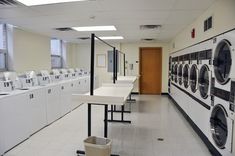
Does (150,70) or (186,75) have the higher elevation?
(150,70)

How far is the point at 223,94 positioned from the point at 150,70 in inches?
266

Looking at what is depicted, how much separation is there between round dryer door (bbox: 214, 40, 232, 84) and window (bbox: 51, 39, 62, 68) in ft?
21.7

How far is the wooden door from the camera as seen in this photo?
930 cm

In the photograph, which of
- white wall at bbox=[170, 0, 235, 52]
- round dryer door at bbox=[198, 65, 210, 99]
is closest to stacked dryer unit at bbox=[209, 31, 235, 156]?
white wall at bbox=[170, 0, 235, 52]

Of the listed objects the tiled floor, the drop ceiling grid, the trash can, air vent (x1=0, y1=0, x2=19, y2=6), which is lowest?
the tiled floor

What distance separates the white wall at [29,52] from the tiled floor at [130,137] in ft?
6.84

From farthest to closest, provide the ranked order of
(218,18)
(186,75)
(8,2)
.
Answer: (186,75), (8,2), (218,18)

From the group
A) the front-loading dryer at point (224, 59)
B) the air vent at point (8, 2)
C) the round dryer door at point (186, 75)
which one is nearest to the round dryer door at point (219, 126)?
the front-loading dryer at point (224, 59)

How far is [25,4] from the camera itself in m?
3.43

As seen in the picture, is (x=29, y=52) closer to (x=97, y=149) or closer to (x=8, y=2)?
(x=8, y=2)

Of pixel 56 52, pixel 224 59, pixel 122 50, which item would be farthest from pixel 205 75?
pixel 56 52

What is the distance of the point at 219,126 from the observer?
114 inches

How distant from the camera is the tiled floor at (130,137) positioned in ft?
10.5

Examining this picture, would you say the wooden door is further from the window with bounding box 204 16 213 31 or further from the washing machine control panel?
the washing machine control panel
